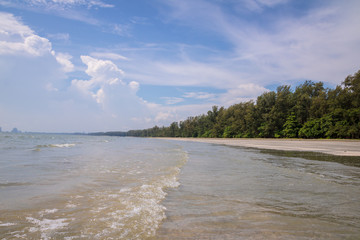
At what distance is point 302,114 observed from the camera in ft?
188

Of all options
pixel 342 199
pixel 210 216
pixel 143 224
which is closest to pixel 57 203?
pixel 143 224

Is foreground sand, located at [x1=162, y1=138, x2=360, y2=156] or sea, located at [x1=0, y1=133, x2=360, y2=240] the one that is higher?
sea, located at [x1=0, y1=133, x2=360, y2=240]

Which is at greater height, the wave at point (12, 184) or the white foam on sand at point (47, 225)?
the white foam on sand at point (47, 225)

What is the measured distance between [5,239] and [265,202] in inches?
203

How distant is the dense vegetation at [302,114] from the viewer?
141 feet

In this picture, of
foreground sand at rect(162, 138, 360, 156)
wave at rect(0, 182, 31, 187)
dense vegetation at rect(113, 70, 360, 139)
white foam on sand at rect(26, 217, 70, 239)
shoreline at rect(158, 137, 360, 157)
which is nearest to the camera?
white foam on sand at rect(26, 217, 70, 239)

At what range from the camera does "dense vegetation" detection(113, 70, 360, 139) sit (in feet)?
141

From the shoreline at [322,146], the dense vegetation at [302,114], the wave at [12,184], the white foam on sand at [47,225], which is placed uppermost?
the dense vegetation at [302,114]

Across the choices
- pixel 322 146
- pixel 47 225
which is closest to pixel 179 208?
pixel 47 225

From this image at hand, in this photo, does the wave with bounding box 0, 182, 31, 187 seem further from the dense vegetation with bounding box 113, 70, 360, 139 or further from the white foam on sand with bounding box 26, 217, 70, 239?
the dense vegetation with bounding box 113, 70, 360, 139

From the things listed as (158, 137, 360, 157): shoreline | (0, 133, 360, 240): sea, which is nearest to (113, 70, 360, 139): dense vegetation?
(158, 137, 360, 157): shoreline

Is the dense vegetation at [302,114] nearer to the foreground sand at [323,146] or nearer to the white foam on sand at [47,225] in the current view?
the foreground sand at [323,146]

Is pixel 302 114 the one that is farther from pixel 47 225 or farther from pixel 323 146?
pixel 47 225

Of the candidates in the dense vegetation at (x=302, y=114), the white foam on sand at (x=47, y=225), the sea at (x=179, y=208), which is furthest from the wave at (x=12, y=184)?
the dense vegetation at (x=302, y=114)
